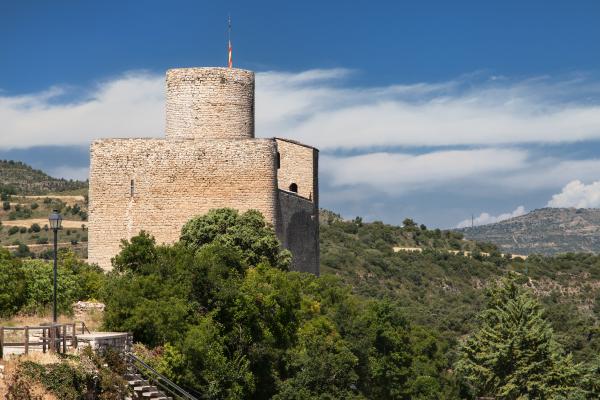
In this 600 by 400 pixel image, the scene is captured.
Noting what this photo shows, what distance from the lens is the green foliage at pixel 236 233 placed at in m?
35.7

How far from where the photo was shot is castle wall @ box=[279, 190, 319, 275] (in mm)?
39500

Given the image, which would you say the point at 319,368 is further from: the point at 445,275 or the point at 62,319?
the point at 445,275

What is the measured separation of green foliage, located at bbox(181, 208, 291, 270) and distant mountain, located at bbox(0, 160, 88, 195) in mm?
64386

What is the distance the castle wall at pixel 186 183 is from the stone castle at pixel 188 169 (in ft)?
0.10

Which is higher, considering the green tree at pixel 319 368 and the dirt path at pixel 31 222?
the dirt path at pixel 31 222

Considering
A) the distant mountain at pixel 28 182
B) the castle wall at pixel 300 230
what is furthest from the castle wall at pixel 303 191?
the distant mountain at pixel 28 182

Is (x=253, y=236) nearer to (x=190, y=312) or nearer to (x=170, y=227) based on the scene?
(x=170, y=227)

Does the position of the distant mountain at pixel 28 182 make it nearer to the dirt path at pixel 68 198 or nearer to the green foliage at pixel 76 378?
the dirt path at pixel 68 198

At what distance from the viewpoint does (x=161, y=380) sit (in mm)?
26219

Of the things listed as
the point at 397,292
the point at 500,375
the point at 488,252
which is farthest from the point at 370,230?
the point at 500,375

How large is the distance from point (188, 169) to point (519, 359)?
12.4 metres

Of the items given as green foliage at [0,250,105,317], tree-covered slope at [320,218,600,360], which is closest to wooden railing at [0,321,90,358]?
green foliage at [0,250,105,317]

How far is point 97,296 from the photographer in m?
32.5

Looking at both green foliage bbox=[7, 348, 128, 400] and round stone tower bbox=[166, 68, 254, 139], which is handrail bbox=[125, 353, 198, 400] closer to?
green foliage bbox=[7, 348, 128, 400]
